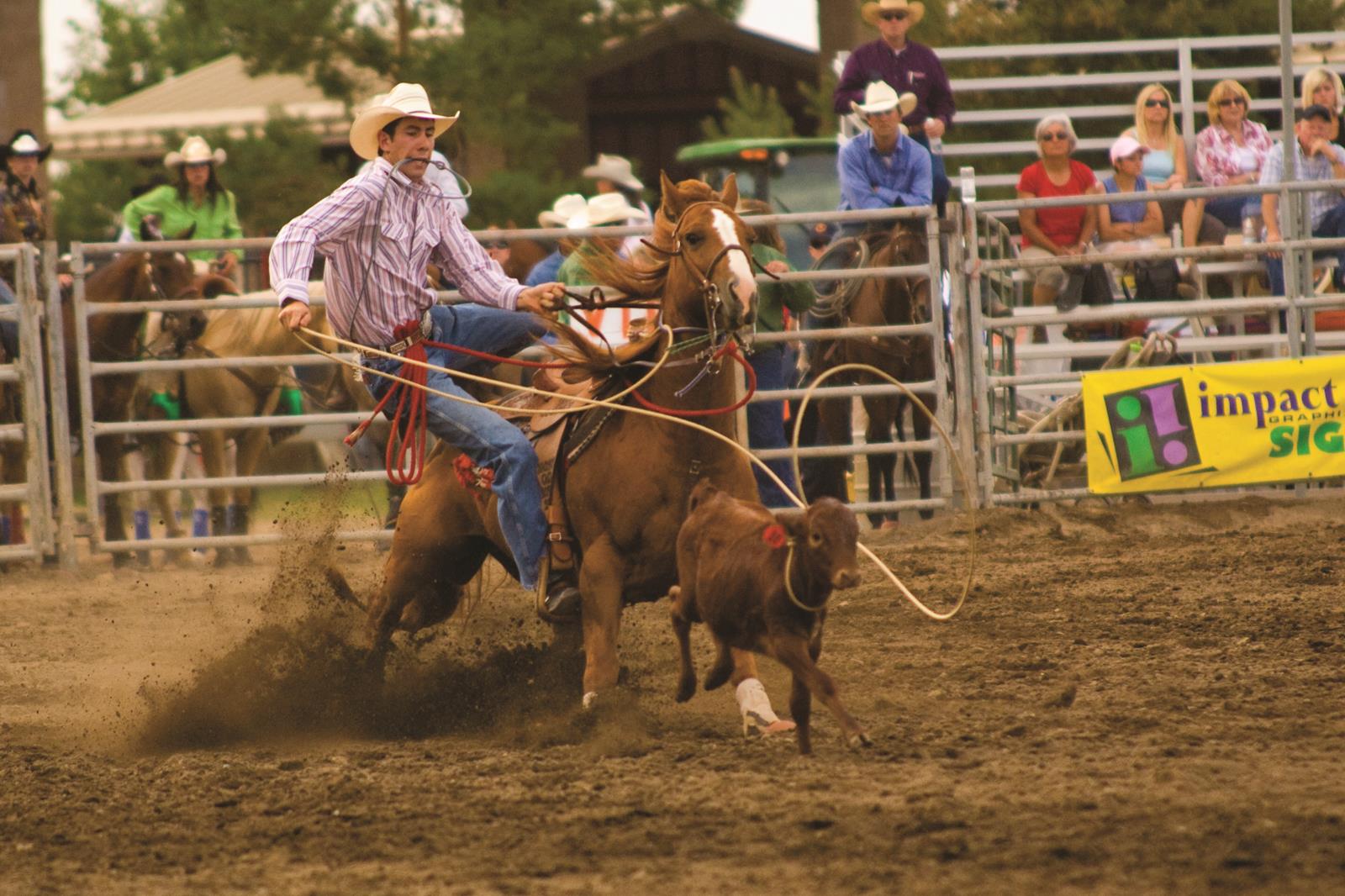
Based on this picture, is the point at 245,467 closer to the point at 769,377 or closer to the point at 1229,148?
the point at 769,377

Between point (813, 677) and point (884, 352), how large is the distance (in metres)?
5.65

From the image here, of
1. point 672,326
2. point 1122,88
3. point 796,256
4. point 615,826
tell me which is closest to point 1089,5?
point 1122,88

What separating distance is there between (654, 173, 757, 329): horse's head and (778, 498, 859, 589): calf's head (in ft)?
2.54

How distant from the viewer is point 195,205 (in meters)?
11.8

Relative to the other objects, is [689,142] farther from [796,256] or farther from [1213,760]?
[1213,760]

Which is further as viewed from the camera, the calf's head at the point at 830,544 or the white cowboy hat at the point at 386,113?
the white cowboy hat at the point at 386,113

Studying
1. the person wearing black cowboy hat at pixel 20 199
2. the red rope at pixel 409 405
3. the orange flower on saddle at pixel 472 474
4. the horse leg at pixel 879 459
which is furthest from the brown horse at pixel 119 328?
the orange flower on saddle at pixel 472 474

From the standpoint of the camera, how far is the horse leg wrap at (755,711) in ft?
17.7

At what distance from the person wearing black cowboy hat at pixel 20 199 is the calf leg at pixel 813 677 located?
7321 millimetres

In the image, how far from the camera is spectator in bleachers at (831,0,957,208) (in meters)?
11.7

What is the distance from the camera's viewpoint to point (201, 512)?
1091 centimetres

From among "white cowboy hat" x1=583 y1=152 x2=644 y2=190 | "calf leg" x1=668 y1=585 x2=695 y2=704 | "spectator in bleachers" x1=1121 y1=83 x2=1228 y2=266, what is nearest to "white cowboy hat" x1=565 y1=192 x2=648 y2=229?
"white cowboy hat" x1=583 y1=152 x2=644 y2=190

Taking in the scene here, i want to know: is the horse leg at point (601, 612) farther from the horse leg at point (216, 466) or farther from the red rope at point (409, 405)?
the horse leg at point (216, 466)

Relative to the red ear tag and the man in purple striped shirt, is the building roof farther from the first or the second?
the red ear tag
